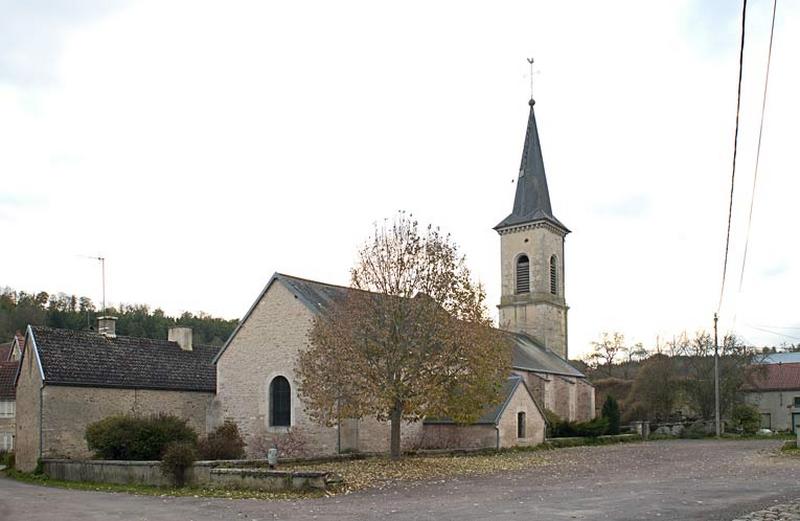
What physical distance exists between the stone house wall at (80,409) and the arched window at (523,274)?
29954mm

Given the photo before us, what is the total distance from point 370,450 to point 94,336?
13373 mm

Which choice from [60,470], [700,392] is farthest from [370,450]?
[700,392]

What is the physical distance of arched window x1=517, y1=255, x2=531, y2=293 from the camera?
57.3 meters

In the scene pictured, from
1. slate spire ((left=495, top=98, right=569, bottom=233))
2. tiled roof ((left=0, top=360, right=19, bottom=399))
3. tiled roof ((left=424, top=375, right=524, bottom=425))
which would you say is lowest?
tiled roof ((left=424, top=375, right=524, bottom=425))

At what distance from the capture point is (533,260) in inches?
2229

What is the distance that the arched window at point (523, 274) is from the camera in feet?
188

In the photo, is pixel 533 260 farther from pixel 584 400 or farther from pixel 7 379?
pixel 7 379

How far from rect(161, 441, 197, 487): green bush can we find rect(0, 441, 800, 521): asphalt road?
158 cm

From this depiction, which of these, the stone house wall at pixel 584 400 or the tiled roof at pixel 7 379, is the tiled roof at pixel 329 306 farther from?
the tiled roof at pixel 7 379

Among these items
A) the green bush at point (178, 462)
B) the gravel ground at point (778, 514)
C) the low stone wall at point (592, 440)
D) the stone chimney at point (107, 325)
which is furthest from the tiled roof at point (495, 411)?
the gravel ground at point (778, 514)

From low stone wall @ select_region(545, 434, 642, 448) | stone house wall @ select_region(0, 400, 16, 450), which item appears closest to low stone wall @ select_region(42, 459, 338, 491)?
stone house wall @ select_region(0, 400, 16, 450)

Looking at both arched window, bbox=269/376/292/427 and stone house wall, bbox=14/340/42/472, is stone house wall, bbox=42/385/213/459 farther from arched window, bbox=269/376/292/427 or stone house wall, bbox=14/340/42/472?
arched window, bbox=269/376/292/427

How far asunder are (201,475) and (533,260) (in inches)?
1527

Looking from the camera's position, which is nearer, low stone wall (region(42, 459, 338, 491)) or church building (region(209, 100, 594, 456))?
low stone wall (region(42, 459, 338, 491))
